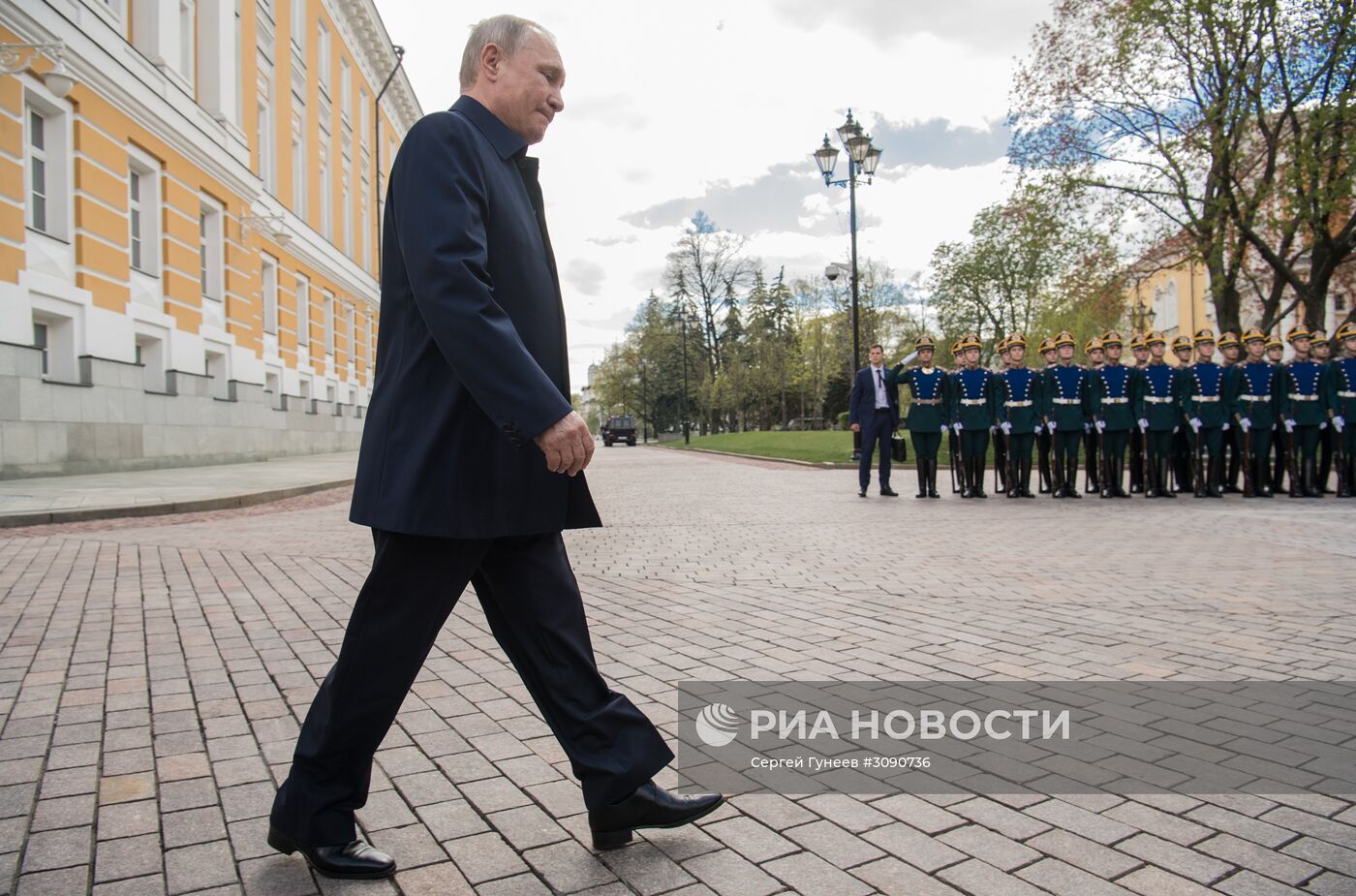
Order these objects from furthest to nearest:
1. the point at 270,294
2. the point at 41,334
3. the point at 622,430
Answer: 1. the point at 622,430
2. the point at 270,294
3. the point at 41,334

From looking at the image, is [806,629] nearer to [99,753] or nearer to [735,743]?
[735,743]

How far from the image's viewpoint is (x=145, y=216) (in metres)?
20.6

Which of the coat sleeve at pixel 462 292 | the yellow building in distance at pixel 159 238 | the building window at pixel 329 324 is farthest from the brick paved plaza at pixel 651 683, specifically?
the building window at pixel 329 324

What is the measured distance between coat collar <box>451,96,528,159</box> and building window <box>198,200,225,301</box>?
23.9 m

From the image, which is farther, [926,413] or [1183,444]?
[1183,444]

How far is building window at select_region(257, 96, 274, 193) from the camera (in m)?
29.4

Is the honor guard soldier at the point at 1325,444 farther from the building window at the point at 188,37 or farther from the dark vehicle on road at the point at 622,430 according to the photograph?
the dark vehicle on road at the point at 622,430

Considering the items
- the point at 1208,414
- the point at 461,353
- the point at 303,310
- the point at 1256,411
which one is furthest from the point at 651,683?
the point at 303,310

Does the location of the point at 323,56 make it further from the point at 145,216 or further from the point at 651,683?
the point at 651,683

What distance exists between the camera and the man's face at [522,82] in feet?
8.10

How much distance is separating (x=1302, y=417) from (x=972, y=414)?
461 cm

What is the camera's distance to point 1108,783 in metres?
2.97

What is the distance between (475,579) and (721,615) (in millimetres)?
3210

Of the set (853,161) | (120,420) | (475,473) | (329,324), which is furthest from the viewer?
(329,324)
